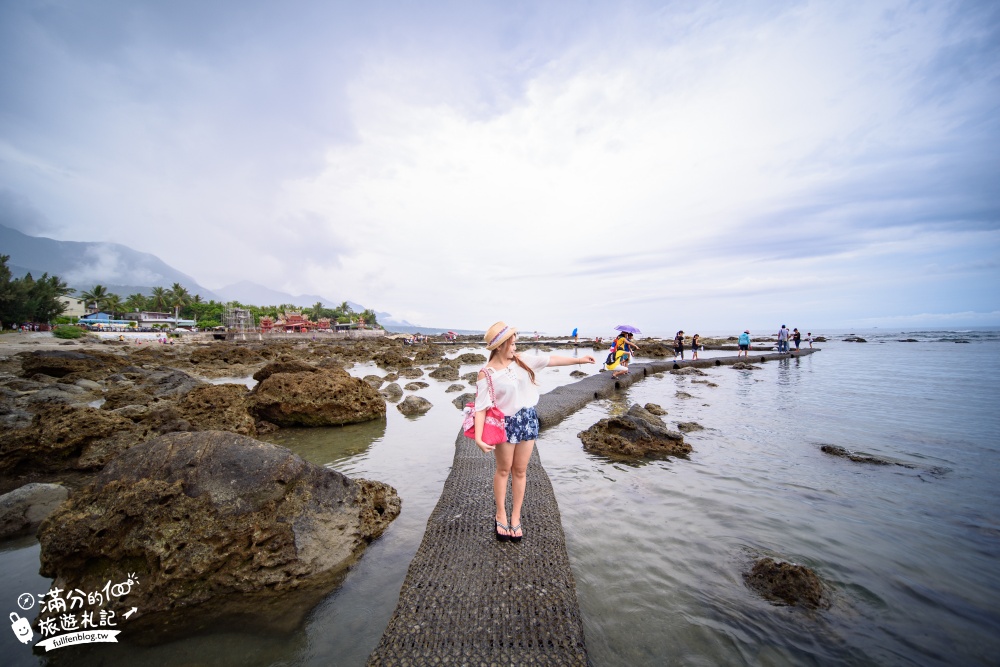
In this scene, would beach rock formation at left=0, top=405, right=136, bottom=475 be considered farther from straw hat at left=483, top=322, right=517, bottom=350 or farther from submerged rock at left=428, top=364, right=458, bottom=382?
submerged rock at left=428, top=364, right=458, bottom=382

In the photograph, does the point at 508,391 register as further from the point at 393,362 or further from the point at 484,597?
the point at 393,362

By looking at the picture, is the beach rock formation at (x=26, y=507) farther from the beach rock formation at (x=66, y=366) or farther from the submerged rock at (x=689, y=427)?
the beach rock formation at (x=66, y=366)

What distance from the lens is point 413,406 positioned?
12586 millimetres

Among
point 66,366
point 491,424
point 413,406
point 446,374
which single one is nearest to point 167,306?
point 66,366

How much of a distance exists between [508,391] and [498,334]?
2.02ft

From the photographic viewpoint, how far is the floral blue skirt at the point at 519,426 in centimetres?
420

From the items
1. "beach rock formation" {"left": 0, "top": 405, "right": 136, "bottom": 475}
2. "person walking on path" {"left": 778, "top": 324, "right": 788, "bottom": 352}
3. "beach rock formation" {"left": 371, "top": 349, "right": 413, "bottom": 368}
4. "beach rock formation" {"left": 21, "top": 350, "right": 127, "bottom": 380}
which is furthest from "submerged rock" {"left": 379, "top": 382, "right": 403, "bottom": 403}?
"person walking on path" {"left": 778, "top": 324, "right": 788, "bottom": 352}

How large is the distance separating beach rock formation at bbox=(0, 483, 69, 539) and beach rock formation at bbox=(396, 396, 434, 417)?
7.47 metres

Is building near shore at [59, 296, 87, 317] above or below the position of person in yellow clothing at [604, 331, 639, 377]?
above

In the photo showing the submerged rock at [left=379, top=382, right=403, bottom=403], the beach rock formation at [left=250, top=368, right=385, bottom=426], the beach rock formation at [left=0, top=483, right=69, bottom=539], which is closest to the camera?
the beach rock formation at [left=0, top=483, right=69, bottom=539]

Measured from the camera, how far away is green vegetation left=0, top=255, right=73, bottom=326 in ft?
144

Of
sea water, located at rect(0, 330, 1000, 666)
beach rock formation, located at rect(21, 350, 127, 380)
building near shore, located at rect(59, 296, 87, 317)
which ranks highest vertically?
building near shore, located at rect(59, 296, 87, 317)

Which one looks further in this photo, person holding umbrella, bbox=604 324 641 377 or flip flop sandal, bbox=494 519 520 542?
person holding umbrella, bbox=604 324 641 377

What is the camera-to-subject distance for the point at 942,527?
17.6 ft
